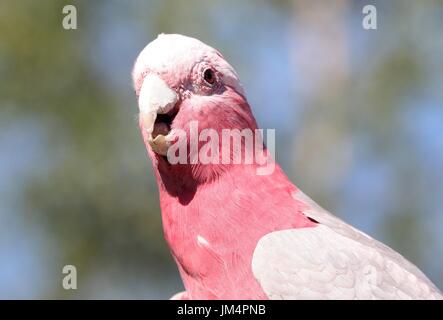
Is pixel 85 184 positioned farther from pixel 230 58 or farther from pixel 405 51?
pixel 405 51

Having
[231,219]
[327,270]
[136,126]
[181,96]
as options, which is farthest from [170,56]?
[136,126]

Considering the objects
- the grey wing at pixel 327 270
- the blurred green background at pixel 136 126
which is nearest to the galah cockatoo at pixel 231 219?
the grey wing at pixel 327 270

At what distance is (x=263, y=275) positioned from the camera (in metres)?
5.23

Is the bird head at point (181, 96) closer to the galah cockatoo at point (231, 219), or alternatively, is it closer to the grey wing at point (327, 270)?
the galah cockatoo at point (231, 219)

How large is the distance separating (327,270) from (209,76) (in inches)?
56.8

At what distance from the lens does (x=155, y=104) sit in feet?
17.9

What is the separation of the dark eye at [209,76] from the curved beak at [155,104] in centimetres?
26

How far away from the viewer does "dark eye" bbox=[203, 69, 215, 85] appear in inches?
225

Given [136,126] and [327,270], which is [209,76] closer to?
[327,270]

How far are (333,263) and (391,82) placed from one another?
10.1 meters

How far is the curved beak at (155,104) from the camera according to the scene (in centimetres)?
546

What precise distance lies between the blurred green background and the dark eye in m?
7.23

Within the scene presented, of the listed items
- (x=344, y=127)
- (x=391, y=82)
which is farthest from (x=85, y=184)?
(x=391, y=82)

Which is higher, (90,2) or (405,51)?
(90,2)
